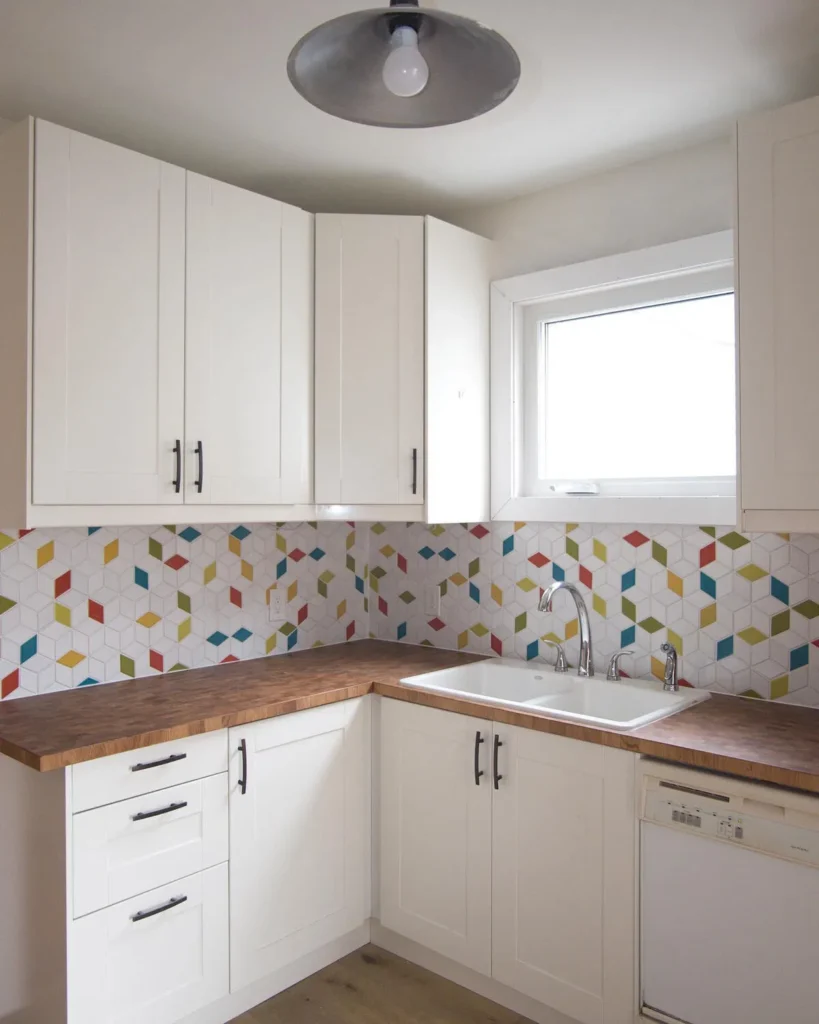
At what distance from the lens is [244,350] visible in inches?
98.6

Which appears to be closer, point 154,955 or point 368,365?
point 154,955

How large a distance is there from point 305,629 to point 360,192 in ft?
5.15

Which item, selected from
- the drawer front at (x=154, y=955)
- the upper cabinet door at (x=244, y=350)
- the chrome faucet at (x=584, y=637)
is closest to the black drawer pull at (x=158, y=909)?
the drawer front at (x=154, y=955)

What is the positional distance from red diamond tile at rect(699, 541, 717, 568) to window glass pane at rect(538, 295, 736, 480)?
217 millimetres

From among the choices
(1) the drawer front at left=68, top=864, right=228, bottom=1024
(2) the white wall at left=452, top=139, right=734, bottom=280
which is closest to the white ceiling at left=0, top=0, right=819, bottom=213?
(2) the white wall at left=452, top=139, right=734, bottom=280

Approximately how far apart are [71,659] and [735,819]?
1.84 m

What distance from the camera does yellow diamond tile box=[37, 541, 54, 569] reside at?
2.43m

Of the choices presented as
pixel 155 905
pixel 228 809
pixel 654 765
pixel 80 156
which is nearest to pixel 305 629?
pixel 228 809

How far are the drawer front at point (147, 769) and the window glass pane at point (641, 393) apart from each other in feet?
4.72

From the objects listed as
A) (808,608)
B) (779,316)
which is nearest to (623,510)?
(808,608)

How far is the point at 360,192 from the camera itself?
285 cm

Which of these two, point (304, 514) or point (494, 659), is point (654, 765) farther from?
point (304, 514)

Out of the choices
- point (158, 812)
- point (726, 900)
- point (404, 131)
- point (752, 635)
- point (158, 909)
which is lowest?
point (158, 909)

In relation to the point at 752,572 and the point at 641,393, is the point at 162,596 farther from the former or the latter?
the point at 752,572
